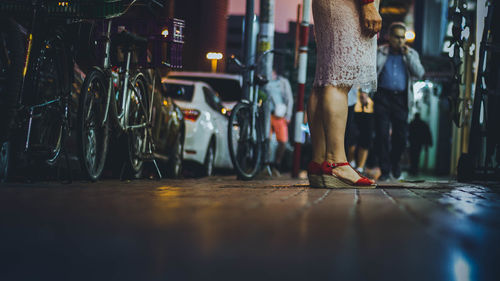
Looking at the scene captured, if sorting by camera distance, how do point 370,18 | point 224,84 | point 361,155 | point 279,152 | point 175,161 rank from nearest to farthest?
1. point 370,18
2. point 175,161
3. point 361,155
4. point 224,84
5. point 279,152

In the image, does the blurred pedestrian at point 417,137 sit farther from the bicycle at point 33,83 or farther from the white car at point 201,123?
the bicycle at point 33,83

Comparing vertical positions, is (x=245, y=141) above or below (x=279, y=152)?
above

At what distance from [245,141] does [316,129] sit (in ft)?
11.9

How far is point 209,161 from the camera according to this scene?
38.4 ft

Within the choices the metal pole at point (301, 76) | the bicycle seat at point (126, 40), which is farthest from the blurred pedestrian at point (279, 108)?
the bicycle seat at point (126, 40)

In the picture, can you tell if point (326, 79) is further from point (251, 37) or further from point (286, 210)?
point (251, 37)

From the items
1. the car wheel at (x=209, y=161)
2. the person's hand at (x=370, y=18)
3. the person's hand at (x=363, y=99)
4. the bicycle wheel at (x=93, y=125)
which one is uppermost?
the person's hand at (x=370, y=18)

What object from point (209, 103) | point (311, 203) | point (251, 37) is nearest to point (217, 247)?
point (311, 203)

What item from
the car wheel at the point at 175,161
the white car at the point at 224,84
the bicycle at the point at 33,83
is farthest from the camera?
the white car at the point at 224,84

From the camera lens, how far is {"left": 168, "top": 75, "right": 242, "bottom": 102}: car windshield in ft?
46.9

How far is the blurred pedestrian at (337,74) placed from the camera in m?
5.67

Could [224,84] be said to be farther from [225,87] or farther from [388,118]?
[388,118]

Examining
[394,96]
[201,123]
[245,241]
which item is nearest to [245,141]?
[201,123]

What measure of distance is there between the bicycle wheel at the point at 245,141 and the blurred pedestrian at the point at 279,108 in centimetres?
435
